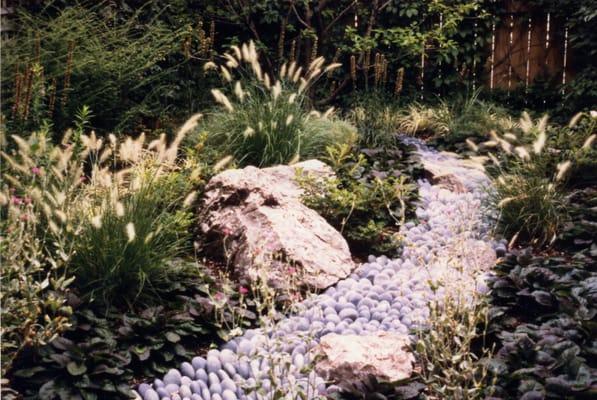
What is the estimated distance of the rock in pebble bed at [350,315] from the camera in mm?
2838

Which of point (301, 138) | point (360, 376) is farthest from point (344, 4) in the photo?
point (360, 376)

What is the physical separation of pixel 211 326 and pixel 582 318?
1.67 meters

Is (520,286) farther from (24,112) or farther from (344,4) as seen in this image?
(344,4)

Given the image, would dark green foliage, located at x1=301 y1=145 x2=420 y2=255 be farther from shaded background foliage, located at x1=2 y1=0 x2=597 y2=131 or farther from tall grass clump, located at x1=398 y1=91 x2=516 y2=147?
tall grass clump, located at x1=398 y1=91 x2=516 y2=147

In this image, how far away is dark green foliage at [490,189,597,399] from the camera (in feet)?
8.88

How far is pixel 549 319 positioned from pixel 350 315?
0.95m

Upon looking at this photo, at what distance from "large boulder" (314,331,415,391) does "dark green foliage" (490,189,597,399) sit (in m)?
0.38

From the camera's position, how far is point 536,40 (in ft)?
30.3

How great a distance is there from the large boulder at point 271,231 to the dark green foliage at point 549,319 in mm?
899

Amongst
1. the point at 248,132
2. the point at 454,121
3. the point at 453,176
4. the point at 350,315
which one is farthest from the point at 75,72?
the point at 454,121

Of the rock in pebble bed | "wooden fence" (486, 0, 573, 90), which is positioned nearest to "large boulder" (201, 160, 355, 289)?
the rock in pebble bed

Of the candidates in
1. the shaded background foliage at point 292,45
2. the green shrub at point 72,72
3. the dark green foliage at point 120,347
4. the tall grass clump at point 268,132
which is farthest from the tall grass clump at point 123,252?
the shaded background foliage at point 292,45

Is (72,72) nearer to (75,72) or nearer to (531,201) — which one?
(75,72)

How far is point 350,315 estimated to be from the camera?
11.6ft
